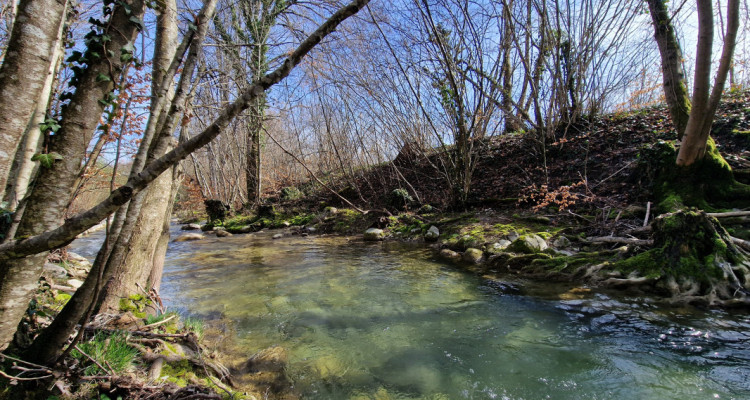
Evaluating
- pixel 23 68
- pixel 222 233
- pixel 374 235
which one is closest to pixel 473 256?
pixel 374 235

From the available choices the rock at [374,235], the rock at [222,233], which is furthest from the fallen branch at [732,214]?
the rock at [222,233]

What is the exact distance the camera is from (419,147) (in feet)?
27.3

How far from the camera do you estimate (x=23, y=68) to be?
1402mm

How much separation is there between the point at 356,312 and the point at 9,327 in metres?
2.47

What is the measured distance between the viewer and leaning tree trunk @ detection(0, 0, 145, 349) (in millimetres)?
1470

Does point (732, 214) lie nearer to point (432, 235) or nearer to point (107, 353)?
point (432, 235)

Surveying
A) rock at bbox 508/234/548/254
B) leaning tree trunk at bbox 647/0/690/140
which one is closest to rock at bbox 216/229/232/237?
rock at bbox 508/234/548/254

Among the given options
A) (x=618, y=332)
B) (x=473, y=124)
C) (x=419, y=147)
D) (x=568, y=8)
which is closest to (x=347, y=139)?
(x=419, y=147)

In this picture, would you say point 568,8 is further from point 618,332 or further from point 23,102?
point 23,102

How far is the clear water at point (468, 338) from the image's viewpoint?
206 cm

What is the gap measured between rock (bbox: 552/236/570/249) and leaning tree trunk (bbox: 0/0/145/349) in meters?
5.35

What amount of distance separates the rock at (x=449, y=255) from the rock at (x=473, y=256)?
139 mm

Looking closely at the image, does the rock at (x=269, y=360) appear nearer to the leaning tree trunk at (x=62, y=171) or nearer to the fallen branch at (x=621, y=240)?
the leaning tree trunk at (x=62, y=171)

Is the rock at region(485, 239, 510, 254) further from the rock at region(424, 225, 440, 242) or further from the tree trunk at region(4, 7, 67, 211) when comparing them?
the tree trunk at region(4, 7, 67, 211)
